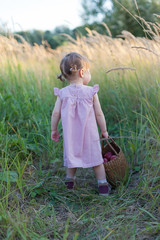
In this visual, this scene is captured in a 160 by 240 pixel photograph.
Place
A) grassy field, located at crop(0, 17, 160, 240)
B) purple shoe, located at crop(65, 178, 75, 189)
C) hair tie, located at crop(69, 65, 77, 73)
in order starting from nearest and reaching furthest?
1. grassy field, located at crop(0, 17, 160, 240)
2. hair tie, located at crop(69, 65, 77, 73)
3. purple shoe, located at crop(65, 178, 75, 189)

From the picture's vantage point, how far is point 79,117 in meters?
1.98

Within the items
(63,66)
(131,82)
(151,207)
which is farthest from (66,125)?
(131,82)

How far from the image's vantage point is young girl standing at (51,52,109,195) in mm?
1956

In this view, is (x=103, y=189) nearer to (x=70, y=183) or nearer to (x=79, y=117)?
(x=70, y=183)

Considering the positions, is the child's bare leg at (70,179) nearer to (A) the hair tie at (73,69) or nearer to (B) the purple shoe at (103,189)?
(B) the purple shoe at (103,189)

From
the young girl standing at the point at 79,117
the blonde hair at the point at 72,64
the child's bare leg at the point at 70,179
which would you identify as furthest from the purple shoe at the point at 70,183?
the blonde hair at the point at 72,64

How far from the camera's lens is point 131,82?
3.21m

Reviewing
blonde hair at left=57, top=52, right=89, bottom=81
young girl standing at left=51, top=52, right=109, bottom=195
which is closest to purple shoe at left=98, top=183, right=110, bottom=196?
young girl standing at left=51, top=52, right=109, bottom=195

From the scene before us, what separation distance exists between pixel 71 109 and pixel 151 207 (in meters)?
0.92

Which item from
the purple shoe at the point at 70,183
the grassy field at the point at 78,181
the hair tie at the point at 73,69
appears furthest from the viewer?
the purple shoe at the point at 70,183

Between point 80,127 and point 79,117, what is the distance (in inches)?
3.2

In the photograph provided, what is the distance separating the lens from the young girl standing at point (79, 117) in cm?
196

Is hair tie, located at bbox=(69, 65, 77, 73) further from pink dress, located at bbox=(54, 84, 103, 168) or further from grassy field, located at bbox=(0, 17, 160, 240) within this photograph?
grassy field, located at bbox=(0, 17, 160, 240)

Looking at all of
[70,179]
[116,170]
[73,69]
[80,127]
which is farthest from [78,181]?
[73,69]
